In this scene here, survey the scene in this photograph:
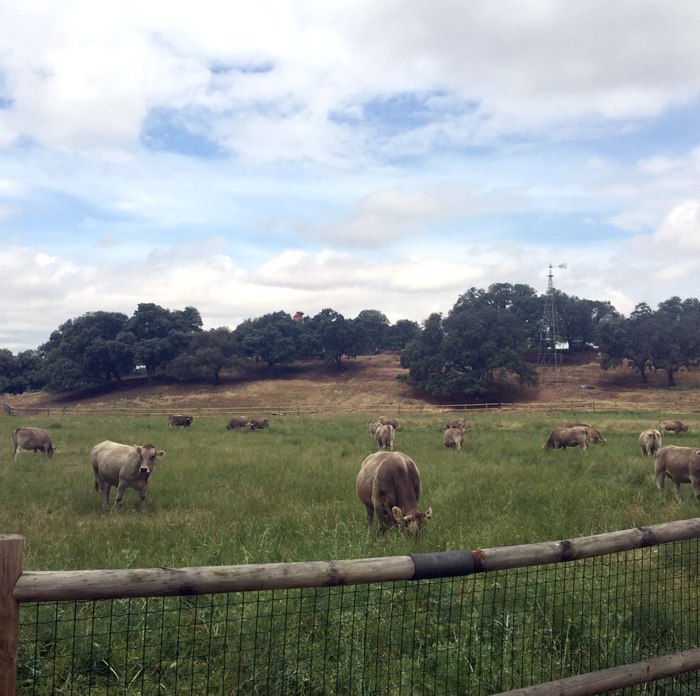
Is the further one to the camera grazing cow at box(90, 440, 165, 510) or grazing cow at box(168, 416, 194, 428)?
grazing cow at box(168, 416, 194, 428)

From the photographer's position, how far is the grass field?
454 cm

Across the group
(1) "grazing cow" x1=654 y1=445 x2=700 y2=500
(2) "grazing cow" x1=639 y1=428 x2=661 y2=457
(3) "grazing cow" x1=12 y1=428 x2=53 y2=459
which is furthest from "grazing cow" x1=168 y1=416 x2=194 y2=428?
(1) "grazing cow" x1=654 y1=445 x2=700 y2=500

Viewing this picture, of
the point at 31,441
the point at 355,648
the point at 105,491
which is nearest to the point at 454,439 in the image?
the point at 105,491

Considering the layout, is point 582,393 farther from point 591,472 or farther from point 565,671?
point 565,671

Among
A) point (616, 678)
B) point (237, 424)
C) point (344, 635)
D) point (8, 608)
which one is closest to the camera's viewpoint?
point (8, 608)

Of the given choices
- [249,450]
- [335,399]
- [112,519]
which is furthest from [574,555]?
[335,399]

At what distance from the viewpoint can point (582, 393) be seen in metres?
66.2

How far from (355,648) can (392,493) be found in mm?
4760

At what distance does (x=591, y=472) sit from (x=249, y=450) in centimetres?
1093

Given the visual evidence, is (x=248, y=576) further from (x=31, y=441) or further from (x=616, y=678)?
(x=31, y=441)

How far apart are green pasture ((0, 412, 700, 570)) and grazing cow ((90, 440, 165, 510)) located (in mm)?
351

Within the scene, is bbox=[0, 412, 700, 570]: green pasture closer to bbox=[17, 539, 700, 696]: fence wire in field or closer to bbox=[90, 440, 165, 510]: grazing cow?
bbox=[90, 440, 165, 510]: grazing cow

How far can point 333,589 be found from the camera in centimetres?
605

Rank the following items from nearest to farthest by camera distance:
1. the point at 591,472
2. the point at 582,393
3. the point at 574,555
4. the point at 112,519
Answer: the point at 574,555 < the point at 112,519 < the point at 591,472 < the point at 582,393
